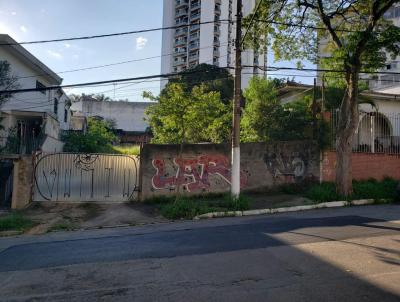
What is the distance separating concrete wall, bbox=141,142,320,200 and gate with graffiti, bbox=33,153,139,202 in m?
0.69

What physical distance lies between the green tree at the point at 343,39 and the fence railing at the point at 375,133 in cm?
222

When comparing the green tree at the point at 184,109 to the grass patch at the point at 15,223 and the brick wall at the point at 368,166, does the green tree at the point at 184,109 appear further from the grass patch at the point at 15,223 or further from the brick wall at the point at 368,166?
the grass patch at the point at 15,223

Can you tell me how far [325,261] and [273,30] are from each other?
1262 cm

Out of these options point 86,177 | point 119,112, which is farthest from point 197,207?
point 119,112

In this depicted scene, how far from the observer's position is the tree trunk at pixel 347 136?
51.8ft

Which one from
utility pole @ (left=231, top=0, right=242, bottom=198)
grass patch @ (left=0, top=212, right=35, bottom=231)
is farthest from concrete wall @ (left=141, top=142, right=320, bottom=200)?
grass patch @ (left=0, top=212, right=35, bottom=231)

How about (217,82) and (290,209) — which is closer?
(290,209)

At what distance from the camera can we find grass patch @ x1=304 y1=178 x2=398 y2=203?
15.6 metres

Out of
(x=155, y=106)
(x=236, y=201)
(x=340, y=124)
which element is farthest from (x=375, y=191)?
(x=155, y=106)

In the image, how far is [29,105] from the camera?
998 inches

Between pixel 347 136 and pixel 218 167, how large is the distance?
520cm

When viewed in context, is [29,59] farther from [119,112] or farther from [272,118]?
[119,112]

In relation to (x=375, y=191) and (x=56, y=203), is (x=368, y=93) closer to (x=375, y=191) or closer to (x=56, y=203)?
(x=375, y=191)

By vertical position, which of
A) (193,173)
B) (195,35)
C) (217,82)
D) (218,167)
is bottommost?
(193,173)
